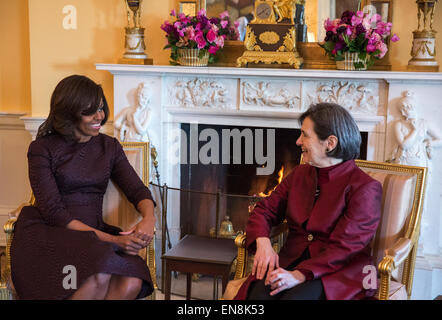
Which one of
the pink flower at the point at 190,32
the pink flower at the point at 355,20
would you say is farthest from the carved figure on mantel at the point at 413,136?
the pink flower at the point at 190,32

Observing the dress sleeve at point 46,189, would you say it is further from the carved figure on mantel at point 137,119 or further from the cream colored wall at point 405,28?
the cream colored wall at point 405,28

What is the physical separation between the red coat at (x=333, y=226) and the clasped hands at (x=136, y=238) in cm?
48

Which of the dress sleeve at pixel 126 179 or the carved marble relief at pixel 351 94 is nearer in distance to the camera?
the dress sleeve at pixel 126 179

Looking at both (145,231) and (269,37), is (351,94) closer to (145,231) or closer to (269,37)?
(269,37)

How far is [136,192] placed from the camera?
287cm

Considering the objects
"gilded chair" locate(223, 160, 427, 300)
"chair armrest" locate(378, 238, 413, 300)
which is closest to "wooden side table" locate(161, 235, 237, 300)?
"gilded chair" locate(223, 160, 427, 300)

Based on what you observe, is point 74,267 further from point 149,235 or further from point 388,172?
point 388,172

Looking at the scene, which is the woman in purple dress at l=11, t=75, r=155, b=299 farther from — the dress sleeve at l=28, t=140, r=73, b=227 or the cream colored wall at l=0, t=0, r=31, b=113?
the cream colored wall at l=0, t=0, r=31, b=113

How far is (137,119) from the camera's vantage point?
4.08 m

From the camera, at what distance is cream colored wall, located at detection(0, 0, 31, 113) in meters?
4.53

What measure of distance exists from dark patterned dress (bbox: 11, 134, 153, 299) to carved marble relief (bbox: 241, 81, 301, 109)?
135 cm

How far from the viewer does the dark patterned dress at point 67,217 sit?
7.80 feet

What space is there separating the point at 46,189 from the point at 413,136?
7.64 ft
